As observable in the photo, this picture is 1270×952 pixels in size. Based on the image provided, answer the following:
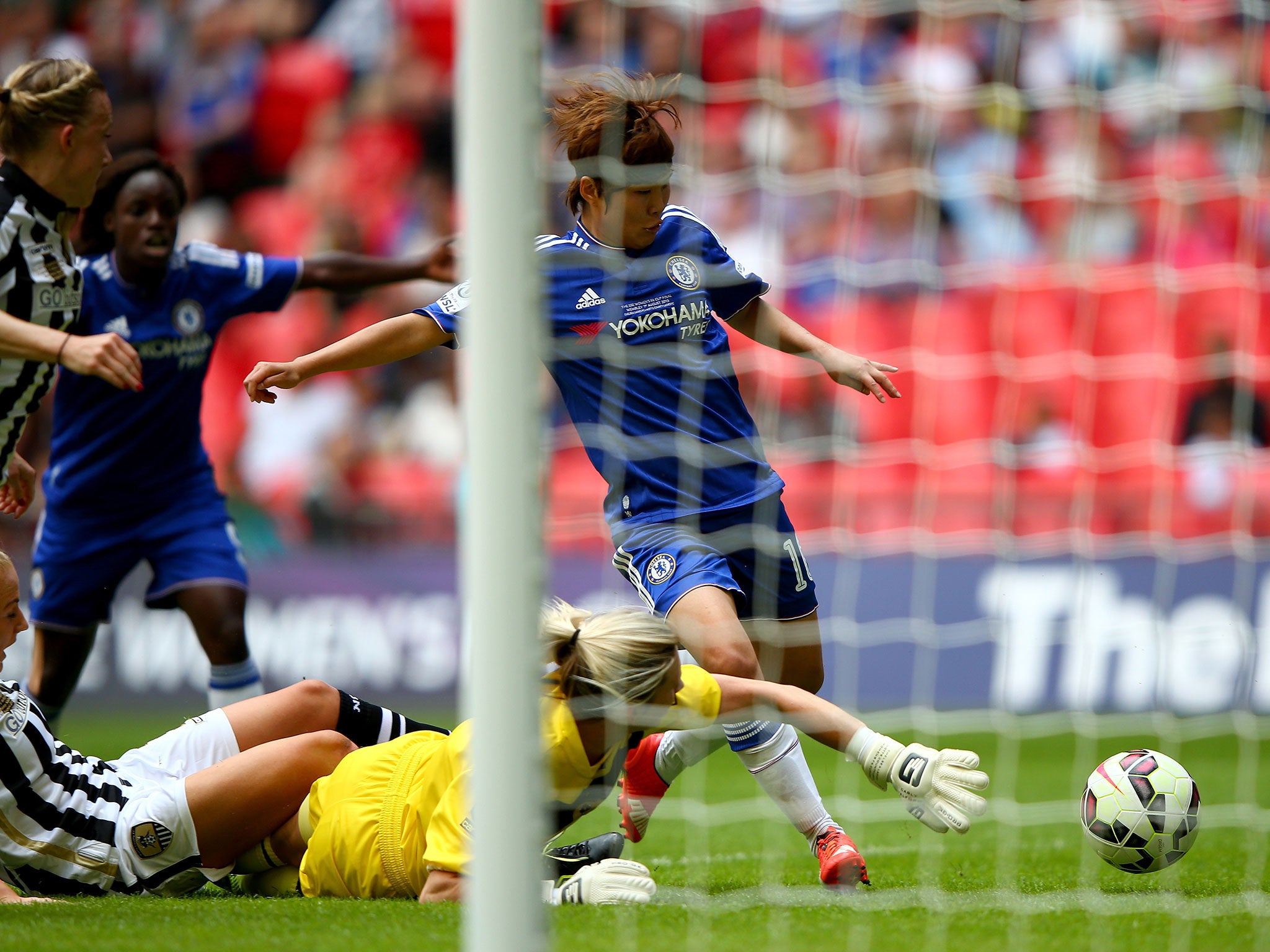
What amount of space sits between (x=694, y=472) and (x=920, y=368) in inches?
210

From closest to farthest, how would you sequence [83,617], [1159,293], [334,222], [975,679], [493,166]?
[493,166], [83,617], [975,679], [1159,293], [334,222]

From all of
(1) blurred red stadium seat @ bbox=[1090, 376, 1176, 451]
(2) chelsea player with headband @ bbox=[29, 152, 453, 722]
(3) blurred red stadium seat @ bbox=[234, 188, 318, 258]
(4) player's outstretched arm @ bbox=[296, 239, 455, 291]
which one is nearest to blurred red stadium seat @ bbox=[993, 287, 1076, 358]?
(1) blurred red stadium seat @ bbox=[1090, 376, 1176, 451]

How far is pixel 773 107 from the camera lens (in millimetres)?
8945

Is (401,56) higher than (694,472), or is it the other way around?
(401,56)

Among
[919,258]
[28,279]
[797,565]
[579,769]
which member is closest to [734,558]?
[797,565]

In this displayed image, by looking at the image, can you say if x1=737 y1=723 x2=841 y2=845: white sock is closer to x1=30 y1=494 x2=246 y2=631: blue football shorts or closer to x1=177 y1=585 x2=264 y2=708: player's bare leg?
x1=177 y1=585 x2=264 y2=708: player's bare leg

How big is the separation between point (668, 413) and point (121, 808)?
1.60 m

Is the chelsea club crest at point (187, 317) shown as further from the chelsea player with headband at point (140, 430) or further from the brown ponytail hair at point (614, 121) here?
the brown ponytail hair at point (614, 121)

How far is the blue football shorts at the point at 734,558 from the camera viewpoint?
3.32 meters

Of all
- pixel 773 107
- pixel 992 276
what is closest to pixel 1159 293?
pixel 992 276

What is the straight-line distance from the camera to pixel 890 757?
107 inches

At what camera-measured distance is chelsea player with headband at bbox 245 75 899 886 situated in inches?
130

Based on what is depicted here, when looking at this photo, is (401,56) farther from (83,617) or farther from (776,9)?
(83,617)

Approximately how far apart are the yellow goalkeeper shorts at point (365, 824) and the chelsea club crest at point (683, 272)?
1323mm
